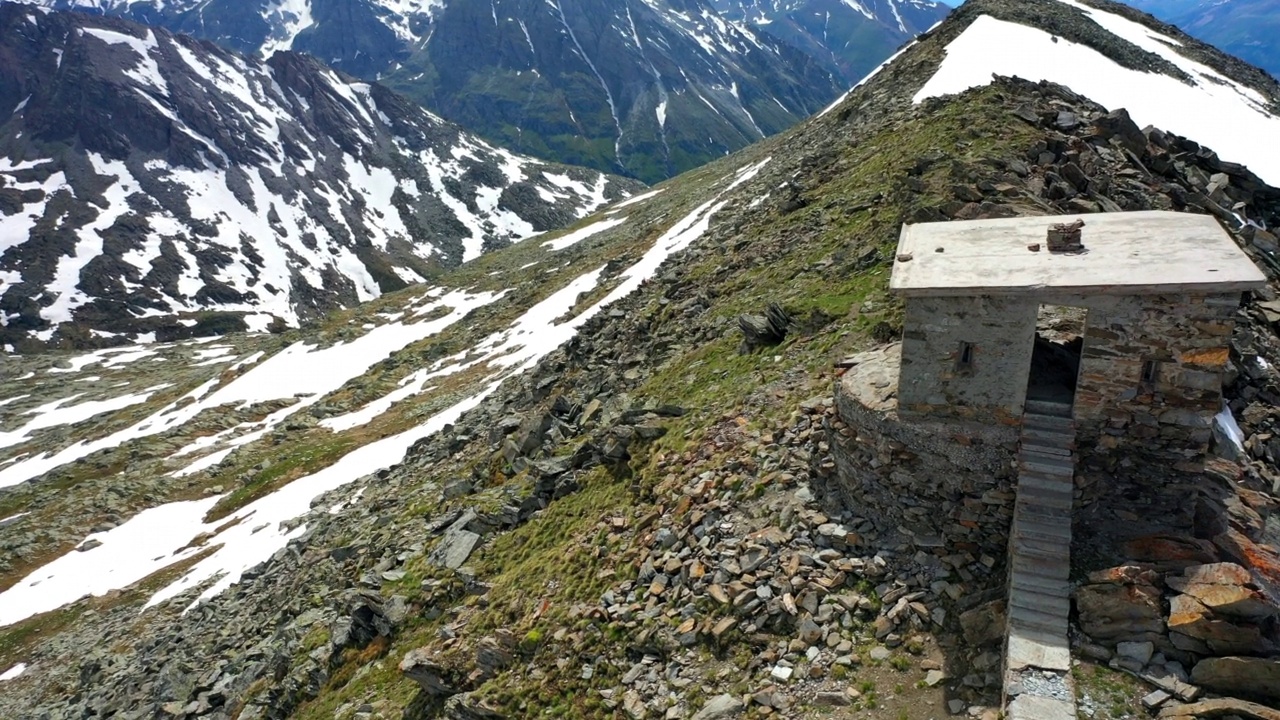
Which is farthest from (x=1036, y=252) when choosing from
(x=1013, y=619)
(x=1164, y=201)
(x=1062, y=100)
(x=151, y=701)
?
(x=151, y=701)

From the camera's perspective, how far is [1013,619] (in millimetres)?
10211

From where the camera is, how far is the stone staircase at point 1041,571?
923 cm

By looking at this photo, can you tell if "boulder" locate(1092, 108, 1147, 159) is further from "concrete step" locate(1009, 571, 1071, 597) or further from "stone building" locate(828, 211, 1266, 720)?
"concrete step" locate(1009, 571, 1071, 597)

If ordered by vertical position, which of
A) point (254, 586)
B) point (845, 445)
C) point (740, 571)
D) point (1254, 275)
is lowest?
point (254, 586)

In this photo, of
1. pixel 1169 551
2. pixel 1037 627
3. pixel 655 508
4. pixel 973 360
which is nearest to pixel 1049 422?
pixel 973 360

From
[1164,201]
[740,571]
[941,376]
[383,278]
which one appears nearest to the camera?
[941,376]

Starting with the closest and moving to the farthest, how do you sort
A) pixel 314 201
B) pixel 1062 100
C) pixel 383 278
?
pixel 1062 100 < pixel 383 278 < pixel 314 201

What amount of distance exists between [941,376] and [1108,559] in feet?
12.8

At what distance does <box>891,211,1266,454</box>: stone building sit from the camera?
1062cm

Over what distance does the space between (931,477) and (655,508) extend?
6748 millimetres

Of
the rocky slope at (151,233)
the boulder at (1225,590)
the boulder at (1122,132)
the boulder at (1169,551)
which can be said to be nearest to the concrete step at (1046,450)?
the boulder at (1169,551)

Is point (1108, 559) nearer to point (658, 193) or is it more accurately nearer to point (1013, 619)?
point (1013, 619)

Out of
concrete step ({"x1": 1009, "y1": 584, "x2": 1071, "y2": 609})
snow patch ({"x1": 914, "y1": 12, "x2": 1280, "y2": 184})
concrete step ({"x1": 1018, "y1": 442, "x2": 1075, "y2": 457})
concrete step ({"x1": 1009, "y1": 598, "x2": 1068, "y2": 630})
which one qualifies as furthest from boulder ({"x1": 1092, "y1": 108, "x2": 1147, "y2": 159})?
concrete step ({"x1": 1009, "y1": 598, "x2": 1068, "y2": 630})

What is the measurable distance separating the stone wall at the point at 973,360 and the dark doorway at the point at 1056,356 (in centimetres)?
84
